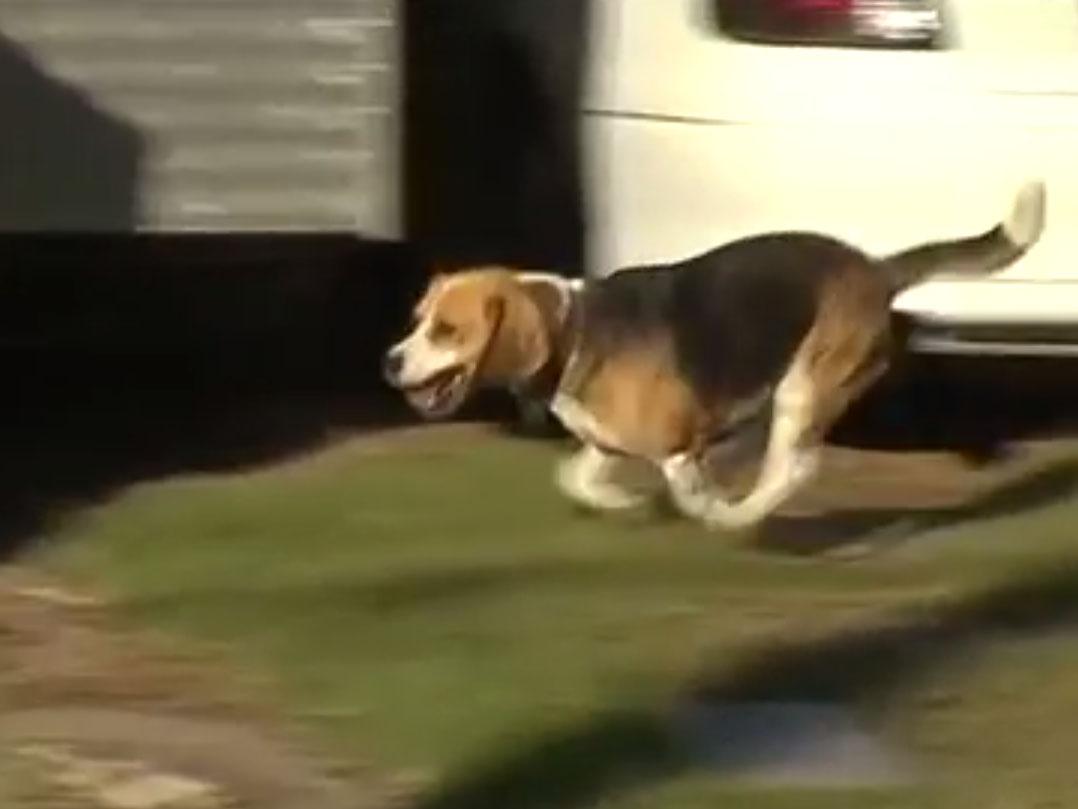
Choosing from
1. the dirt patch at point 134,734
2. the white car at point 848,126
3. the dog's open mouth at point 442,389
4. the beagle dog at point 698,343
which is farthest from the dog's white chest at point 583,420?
the dirt patch at point 134,734

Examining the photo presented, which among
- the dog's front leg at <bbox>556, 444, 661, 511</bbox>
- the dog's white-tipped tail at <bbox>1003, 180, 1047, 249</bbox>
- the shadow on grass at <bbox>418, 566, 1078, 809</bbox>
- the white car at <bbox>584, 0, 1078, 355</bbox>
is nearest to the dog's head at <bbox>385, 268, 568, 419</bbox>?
the dog's front leg at <bbox>556, 444, 661, 511</bbox>

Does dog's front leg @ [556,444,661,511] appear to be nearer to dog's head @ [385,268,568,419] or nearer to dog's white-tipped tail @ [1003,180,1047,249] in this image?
dog's head @ [385,268,568,419]

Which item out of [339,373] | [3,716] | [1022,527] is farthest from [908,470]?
[3,716]

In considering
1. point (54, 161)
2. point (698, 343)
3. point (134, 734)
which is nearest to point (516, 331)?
point (698, 343)

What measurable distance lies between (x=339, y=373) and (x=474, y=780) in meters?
4.98

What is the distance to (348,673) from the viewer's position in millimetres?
7715

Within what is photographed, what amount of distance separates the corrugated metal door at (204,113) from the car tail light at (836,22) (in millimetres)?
1134

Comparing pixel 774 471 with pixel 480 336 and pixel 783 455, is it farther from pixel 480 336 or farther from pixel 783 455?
pixel 480 336

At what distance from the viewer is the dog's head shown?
8.97 metres

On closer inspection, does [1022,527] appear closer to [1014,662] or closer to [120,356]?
[1014,662]

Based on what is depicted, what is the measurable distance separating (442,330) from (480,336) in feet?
0.40

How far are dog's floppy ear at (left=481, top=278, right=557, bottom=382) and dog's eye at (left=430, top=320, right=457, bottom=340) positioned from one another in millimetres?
102

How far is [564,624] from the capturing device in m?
8.19

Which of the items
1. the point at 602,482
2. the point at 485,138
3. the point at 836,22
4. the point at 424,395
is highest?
the point at 836,22
